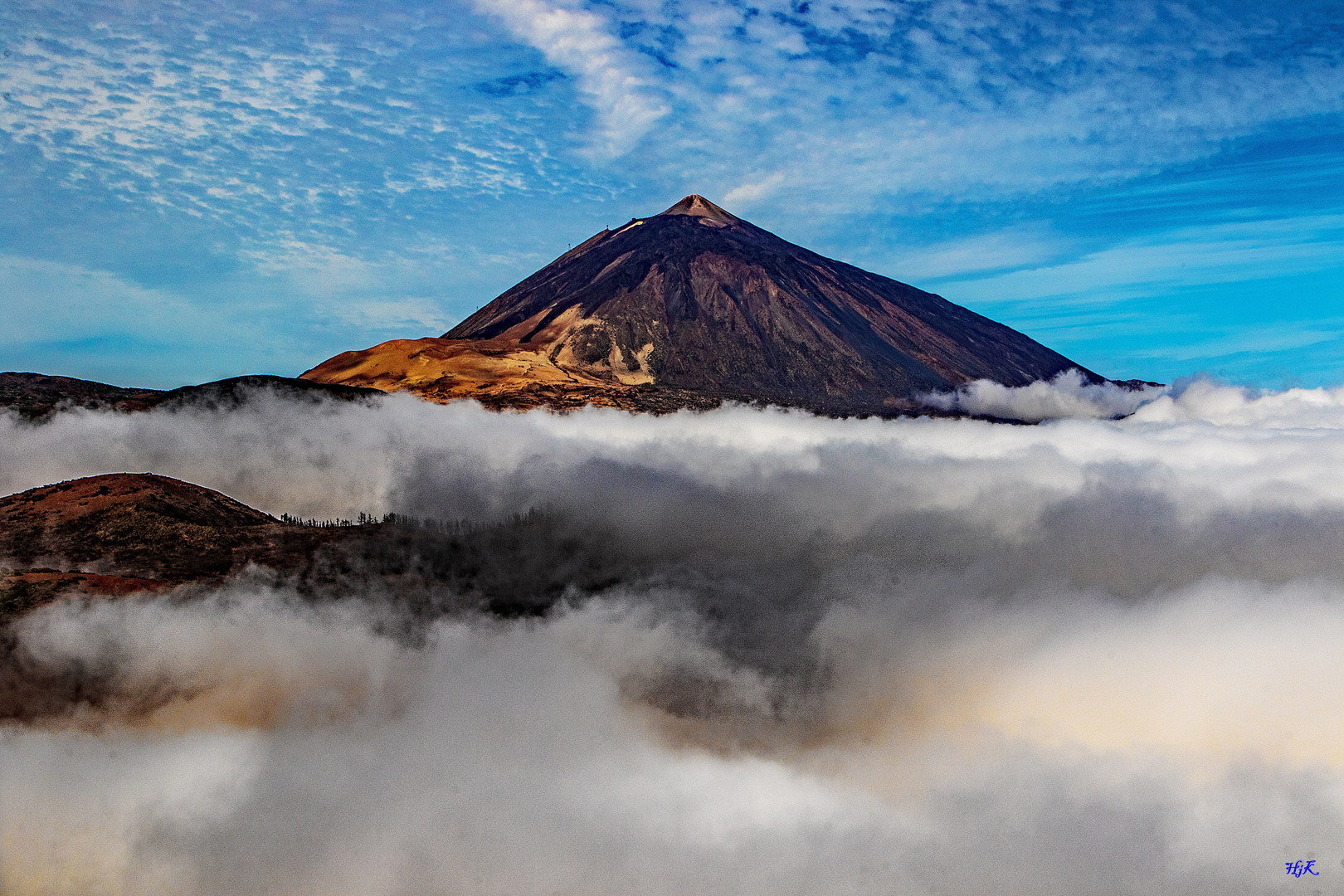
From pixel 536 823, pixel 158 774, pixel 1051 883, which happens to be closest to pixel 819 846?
pixel 1051 883

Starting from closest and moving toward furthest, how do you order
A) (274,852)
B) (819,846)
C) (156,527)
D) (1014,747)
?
(274,852) < (156,527) < (819,846) < (1014,747)

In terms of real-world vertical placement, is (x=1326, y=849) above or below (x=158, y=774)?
below

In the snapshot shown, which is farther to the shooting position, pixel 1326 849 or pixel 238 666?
pixel 1326 849

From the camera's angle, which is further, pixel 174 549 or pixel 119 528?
pixel 174 549

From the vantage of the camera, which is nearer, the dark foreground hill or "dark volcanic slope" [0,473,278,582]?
the dark foreground hill

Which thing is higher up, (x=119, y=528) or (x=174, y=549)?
(x=119, y=528)

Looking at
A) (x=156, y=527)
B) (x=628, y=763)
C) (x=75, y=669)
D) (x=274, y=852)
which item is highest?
(x=156, y=527)

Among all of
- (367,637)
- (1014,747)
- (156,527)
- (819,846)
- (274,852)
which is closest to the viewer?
(274,852)

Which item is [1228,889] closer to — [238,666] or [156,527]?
[238,666]

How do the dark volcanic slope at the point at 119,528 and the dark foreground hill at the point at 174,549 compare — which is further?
the dark volcanic slope at the point at 119,528

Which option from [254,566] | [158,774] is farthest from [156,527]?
[158,774]
